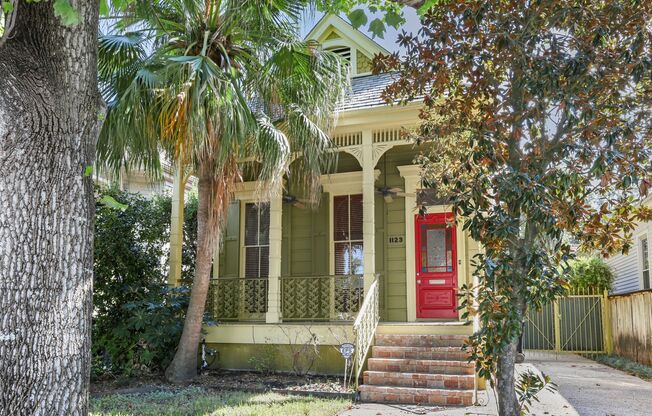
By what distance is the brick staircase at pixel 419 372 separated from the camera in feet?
26.3

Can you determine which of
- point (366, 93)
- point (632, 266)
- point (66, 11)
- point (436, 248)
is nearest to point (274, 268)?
point (436, 248)

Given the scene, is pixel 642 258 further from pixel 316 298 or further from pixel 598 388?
pixel 316 298

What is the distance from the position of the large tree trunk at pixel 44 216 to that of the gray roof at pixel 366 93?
256 inches

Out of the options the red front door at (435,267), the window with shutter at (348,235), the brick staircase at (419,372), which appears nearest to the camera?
the brick staircase at (419,372)

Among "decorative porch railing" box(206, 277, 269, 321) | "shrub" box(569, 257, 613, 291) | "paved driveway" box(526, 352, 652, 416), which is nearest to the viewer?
"paved driveway" box(526, 352, 652, 416)

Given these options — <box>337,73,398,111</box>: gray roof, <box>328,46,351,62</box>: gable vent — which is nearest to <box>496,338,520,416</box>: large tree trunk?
<box>337,73,398,111</box>: gray roof

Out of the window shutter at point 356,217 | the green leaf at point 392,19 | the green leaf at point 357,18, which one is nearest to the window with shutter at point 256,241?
the window shutter at point 356,217

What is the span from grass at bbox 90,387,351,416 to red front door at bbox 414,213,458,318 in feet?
12.4

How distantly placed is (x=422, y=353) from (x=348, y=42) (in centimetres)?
744

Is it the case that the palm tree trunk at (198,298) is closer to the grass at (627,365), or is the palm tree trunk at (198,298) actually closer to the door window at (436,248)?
the door window at (436,248)

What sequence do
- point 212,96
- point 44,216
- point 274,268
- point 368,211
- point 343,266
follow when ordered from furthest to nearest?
point 343,266
point 274,268
point 368,211
point 212,96
point 44,216

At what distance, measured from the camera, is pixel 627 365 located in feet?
40.8

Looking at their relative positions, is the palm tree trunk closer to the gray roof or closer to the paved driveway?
the gray roof

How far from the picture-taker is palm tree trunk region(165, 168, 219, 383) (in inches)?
372
